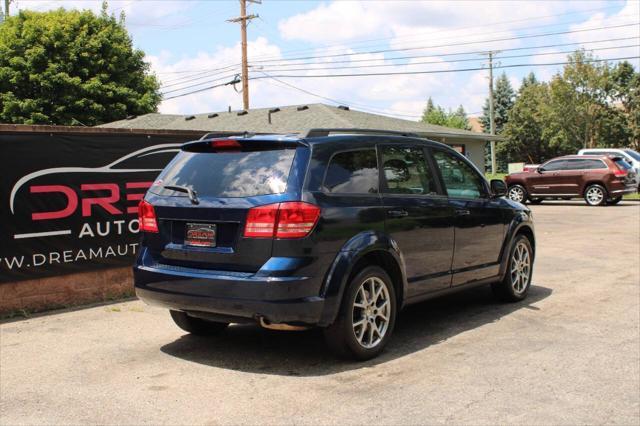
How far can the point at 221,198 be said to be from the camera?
5.05m

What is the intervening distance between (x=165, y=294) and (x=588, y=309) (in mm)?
4518

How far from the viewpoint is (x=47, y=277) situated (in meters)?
7.36

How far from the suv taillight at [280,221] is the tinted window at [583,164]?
21.5 meters

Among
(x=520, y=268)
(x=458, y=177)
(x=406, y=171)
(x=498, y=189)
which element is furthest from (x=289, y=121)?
(x=406, y=171)

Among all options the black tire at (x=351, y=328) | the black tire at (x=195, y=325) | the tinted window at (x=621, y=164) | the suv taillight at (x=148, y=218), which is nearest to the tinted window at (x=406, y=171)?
the black tire at (x=351, y=328)

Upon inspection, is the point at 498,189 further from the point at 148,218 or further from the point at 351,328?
the point at 148,218

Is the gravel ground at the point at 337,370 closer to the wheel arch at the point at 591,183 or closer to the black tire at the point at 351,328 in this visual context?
the black tire at the point at 351,328

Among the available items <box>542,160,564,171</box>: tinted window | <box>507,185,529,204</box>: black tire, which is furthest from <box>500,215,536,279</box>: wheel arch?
<box>507,185,529,204</box>: black tire

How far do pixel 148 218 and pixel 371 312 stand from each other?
2.01 metres

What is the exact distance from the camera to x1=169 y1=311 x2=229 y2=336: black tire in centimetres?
600

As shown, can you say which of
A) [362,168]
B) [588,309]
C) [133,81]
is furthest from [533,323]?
[133,81]

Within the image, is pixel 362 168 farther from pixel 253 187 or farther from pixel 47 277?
pixel 47 277

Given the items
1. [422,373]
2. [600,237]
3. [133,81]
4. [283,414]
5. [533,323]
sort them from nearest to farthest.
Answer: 1. [283,414]
2. [422,373]
3. [533,323]
4. [600,237]
5. [133,81]

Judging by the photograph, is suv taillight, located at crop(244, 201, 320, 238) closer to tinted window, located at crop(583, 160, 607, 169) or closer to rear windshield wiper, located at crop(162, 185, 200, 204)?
rear windshield wiper, located at crop(162, 185, 200, 204)
